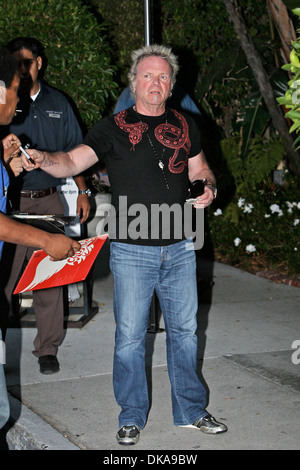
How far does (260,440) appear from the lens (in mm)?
4242

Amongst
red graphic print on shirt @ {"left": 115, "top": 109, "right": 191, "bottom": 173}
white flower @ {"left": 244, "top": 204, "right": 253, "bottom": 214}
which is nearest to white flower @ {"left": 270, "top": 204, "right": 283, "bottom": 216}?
white flower @ {"left": 244, "top": 204, "right": 253, "bottom": 214}

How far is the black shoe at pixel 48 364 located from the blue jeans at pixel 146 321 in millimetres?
1243

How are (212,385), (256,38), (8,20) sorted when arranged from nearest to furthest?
(212,385), (8,20), (256,38)

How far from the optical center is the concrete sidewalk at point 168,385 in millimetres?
4312

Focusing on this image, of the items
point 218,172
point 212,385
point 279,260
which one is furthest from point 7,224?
point 218,172

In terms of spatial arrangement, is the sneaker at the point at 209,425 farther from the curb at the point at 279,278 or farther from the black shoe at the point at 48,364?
the curb at the point at 279,278

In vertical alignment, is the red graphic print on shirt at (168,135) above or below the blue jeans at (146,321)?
above

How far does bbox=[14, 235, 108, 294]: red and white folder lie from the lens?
13.2ft

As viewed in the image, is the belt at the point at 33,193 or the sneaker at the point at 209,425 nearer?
the sneaker at the point at 209,425

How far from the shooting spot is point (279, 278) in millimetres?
8453

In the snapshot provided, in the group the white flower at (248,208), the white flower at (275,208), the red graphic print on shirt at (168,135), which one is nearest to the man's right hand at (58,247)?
the red graphic print on shirt at (168,135)

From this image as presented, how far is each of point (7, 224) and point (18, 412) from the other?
1657mm
